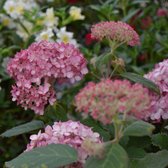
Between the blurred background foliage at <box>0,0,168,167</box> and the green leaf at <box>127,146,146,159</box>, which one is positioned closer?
the green leaf at <box>127,146,146,159</box>

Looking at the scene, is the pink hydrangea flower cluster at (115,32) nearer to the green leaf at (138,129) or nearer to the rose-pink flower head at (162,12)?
the green leaf at (138,129)

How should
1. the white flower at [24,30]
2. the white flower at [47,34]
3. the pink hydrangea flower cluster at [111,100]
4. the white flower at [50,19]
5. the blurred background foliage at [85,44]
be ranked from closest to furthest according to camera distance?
1. the pink hydrangea flower cluster at [111,100]
2. the blurred background foliage at [85,44]
3. the white flower at [47,34]
4. the white flower at [50,19]
5. the white flower at [24,30]

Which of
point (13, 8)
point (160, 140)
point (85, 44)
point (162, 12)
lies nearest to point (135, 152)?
point (160, 140)

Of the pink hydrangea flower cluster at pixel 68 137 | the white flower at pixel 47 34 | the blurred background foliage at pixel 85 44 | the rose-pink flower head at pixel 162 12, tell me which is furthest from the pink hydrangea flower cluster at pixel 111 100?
the rose-pink flower head at pixel 162 12

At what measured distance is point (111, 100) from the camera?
1190mm

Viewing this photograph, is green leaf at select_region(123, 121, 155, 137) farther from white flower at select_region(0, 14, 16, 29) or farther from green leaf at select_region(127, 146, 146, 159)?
white flower at select_region(0, 14, 16, 29)

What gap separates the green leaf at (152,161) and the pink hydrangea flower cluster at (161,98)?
1.00 feet

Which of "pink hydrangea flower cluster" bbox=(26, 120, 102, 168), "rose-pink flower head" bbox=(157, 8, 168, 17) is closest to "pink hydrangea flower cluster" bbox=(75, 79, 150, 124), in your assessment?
"pink hydrangea flower cluster" bbox=(26, 120, 102, 168)

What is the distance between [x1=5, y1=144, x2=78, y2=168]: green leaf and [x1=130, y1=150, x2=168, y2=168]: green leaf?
0.18m

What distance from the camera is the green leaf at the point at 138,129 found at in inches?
49.9

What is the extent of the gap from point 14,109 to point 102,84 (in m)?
1.49

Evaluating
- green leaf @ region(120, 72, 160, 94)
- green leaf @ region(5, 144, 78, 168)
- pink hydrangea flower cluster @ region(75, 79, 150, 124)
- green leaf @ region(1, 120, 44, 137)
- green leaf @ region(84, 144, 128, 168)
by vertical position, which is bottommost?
green leaf @ region(1, 120, 44, 137)

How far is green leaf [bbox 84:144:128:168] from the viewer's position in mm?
1210

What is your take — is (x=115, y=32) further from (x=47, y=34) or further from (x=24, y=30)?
(x=24, y=30)
